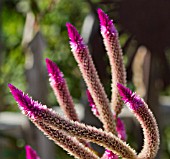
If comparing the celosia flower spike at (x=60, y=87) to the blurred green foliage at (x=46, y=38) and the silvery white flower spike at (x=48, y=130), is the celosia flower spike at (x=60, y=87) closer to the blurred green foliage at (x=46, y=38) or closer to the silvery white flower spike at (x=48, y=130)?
the silvery white flower spike at (x=48, y=130)

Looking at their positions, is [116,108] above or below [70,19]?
above

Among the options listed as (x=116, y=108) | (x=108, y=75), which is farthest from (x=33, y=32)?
(x=116, y=108)

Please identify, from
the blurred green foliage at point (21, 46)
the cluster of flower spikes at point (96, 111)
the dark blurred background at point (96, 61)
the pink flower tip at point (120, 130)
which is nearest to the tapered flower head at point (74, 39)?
the cluster of flower spikes at point (96, 111)

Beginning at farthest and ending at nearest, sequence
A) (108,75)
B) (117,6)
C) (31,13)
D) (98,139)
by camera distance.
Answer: (31,13), (108,75), (117,6), (98,139)

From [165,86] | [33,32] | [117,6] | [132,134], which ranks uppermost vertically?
[117,6]

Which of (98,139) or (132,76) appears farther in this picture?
(132,76)

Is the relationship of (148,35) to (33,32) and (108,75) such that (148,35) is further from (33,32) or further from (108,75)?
(33,32)

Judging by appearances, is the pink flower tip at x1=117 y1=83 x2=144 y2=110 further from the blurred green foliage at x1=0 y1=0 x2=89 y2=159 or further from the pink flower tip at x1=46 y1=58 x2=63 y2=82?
the blurred green foliage at x1=0 y1=0 x2=89 y2=159
